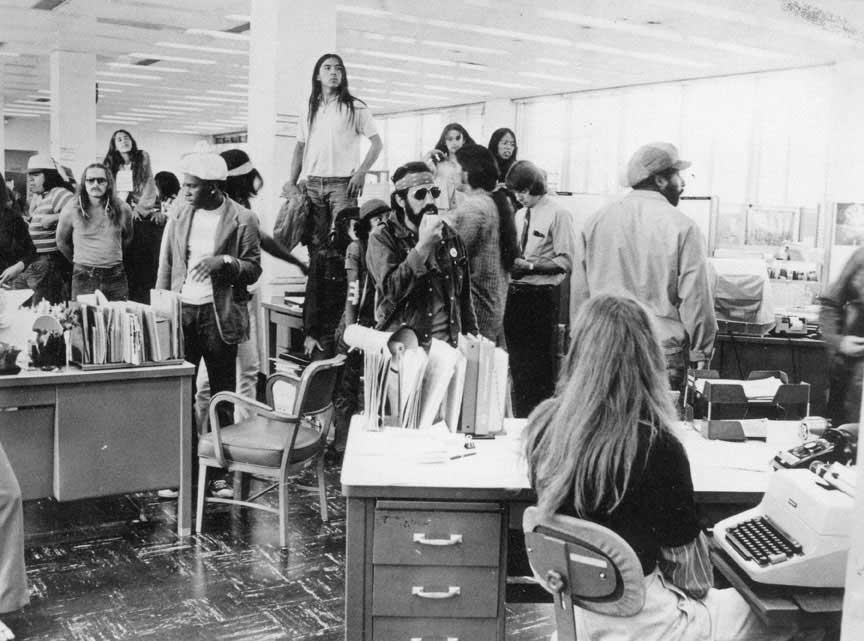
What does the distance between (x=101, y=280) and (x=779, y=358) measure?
447 centimetres

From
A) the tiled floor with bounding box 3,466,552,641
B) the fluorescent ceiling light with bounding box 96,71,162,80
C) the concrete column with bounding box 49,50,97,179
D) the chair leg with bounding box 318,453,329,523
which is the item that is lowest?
the tiled floor with bounding box 3,466,552,641

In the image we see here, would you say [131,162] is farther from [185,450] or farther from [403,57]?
[403,57]

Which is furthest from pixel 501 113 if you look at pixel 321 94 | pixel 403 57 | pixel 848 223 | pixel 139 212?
pixel 321 94

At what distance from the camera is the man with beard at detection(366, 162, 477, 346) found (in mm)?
3836

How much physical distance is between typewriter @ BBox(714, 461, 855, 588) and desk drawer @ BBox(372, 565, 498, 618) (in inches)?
25.7

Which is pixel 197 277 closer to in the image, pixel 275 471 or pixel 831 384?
pixel 275 471

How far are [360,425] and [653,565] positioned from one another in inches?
48.6

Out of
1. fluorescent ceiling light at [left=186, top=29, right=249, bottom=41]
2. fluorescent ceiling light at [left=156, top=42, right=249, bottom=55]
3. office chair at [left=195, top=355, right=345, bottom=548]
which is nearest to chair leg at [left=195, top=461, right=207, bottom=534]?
office chair at [left=195, top=355, right=345, bottom=548]

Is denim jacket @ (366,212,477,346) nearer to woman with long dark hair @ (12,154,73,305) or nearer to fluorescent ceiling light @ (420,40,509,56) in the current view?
woman with long dark hair @ (12,154,73,305)

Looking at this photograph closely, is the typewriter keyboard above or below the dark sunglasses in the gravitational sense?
below

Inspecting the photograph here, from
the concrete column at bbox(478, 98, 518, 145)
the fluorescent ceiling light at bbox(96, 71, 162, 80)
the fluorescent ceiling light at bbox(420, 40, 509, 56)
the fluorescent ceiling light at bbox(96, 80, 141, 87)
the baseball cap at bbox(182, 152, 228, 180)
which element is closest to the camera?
the baseball cap at bbox(182, 152, 228, 180)

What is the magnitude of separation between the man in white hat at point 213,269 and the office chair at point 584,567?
2.85 m

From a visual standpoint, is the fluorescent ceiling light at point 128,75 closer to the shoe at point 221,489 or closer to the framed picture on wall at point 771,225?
the framed picture on wall at point 771,225

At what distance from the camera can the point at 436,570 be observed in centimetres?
240
